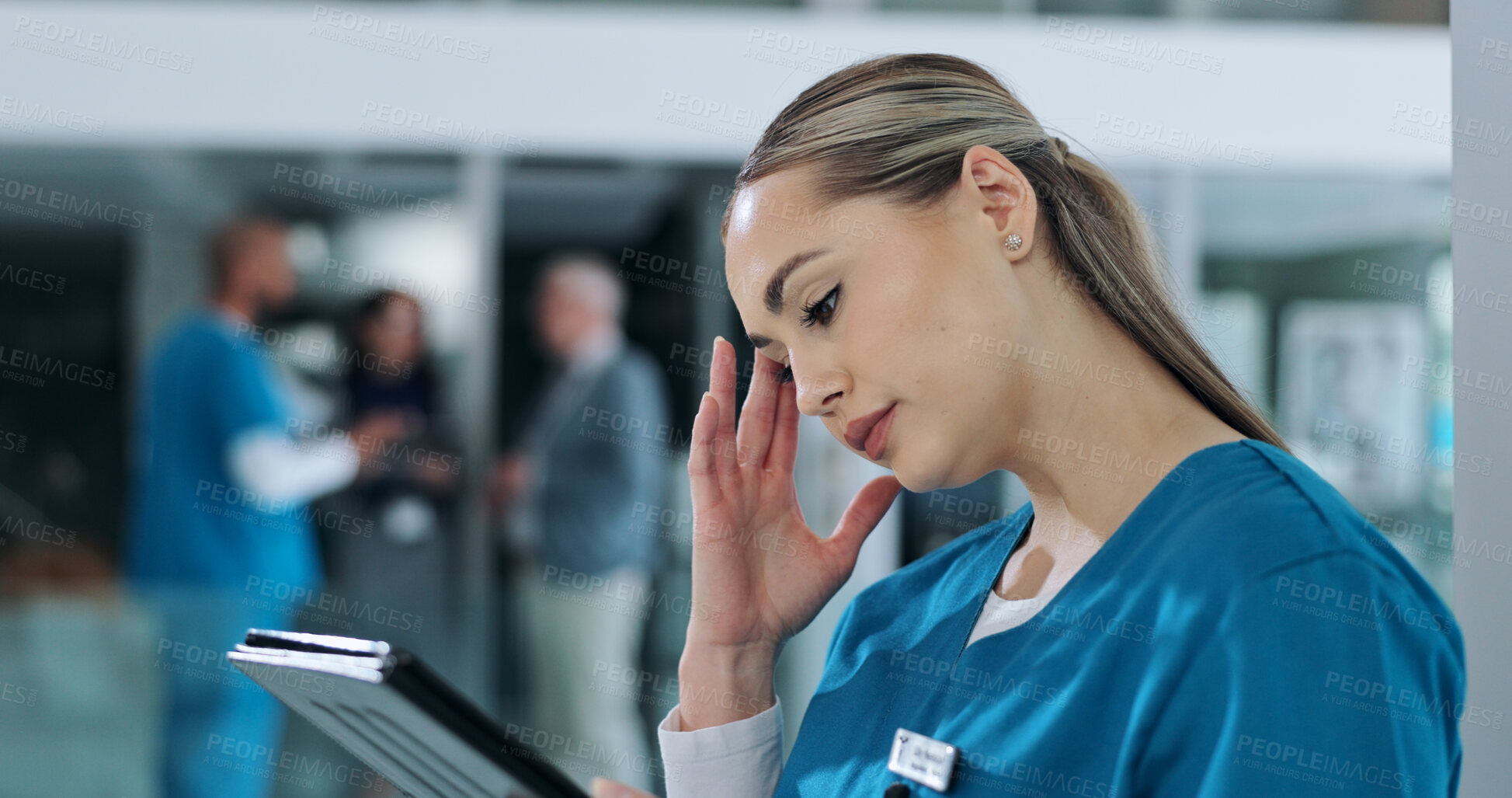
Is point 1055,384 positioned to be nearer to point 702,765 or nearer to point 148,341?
point 702,765

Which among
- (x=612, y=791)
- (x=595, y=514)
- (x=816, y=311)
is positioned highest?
(x=816, y=311)

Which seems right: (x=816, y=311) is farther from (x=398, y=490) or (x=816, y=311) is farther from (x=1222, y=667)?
(x=398, y=490)

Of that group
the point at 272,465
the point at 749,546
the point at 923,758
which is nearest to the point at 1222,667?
the point at 923,758

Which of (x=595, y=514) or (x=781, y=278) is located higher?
(x=781, y=278)

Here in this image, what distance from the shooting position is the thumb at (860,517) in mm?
1398

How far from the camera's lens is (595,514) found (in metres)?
3.73

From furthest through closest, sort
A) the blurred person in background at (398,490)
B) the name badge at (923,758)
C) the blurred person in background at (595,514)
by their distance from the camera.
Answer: the blurred person in background at (398,490), the blurred person in background at (595,514), the name badge at (923,758)

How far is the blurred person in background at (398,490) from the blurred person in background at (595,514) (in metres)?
0.58

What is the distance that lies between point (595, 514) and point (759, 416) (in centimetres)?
243

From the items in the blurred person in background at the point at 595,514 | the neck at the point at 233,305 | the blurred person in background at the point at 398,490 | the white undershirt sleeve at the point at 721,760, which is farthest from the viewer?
the blurred person in background at the point at 398,490

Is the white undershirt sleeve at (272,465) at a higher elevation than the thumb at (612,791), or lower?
higher

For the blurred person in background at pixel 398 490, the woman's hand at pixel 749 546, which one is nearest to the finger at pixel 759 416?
the woman's hand at pixel 749 546

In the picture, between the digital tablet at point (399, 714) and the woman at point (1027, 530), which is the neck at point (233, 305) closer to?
the woman at point (1027, 530)

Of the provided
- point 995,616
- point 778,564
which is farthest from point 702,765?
point 995,616
